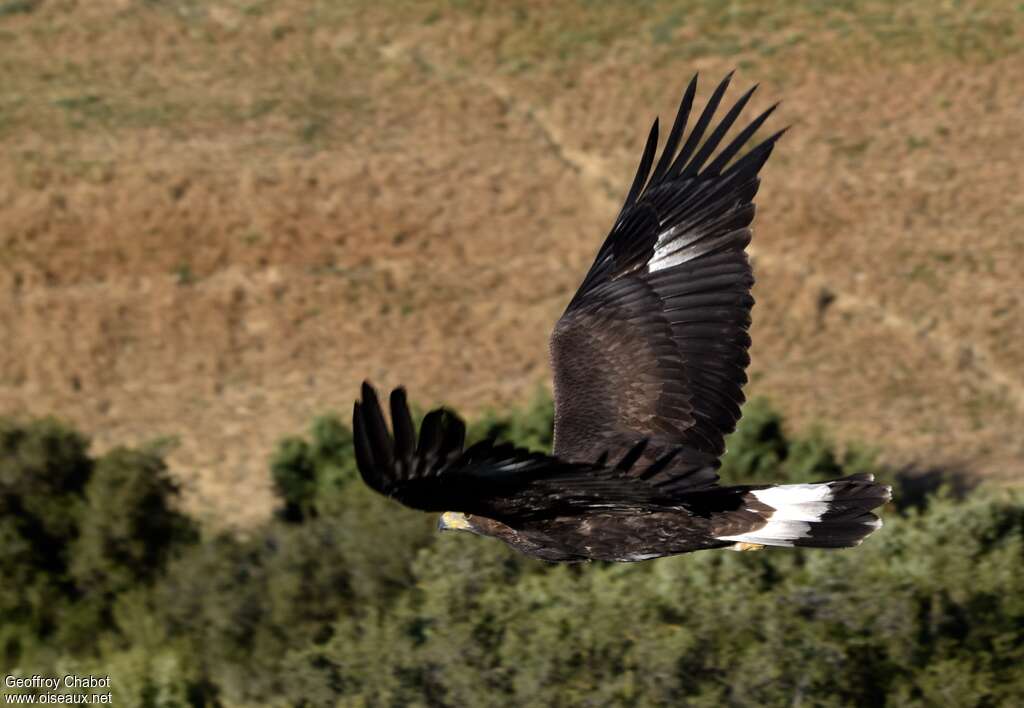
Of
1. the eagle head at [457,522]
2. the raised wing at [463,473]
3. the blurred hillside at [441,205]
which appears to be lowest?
the eagle head at [457,522]

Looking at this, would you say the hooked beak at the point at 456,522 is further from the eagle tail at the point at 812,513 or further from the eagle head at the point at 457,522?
the eagle tail at the point at 812,513

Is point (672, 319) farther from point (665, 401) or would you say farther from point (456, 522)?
point (456, 522)

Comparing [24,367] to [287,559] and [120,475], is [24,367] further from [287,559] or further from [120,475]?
[287,559]

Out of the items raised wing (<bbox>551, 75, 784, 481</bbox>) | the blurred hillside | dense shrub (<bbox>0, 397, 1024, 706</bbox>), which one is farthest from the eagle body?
the blurred hillside

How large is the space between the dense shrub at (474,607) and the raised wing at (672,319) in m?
2.78

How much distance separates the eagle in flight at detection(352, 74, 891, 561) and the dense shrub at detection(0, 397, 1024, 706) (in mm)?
2807

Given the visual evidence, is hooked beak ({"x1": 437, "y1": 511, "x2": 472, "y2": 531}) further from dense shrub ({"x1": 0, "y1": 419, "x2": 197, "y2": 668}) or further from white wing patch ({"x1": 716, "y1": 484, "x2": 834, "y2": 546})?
dense shrub ({"x1": 0, "y1": 419, "x2": 197, "y2": 668})

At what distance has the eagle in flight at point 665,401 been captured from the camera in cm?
813

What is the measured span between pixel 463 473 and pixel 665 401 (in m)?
3.04

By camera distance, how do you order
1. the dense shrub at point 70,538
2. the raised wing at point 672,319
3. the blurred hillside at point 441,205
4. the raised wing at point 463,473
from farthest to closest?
the blurred hillside at point 441,205, the dense shrub at point 70,538, the raised wing at point 672,319, the raised wing at point 463,473

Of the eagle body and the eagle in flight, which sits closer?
the eagle in flight

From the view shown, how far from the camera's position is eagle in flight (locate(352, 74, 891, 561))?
320 inches

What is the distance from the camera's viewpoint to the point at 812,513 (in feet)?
29.6

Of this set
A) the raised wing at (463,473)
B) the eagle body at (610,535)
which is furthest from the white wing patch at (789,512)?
the raised wing at (463,473)
